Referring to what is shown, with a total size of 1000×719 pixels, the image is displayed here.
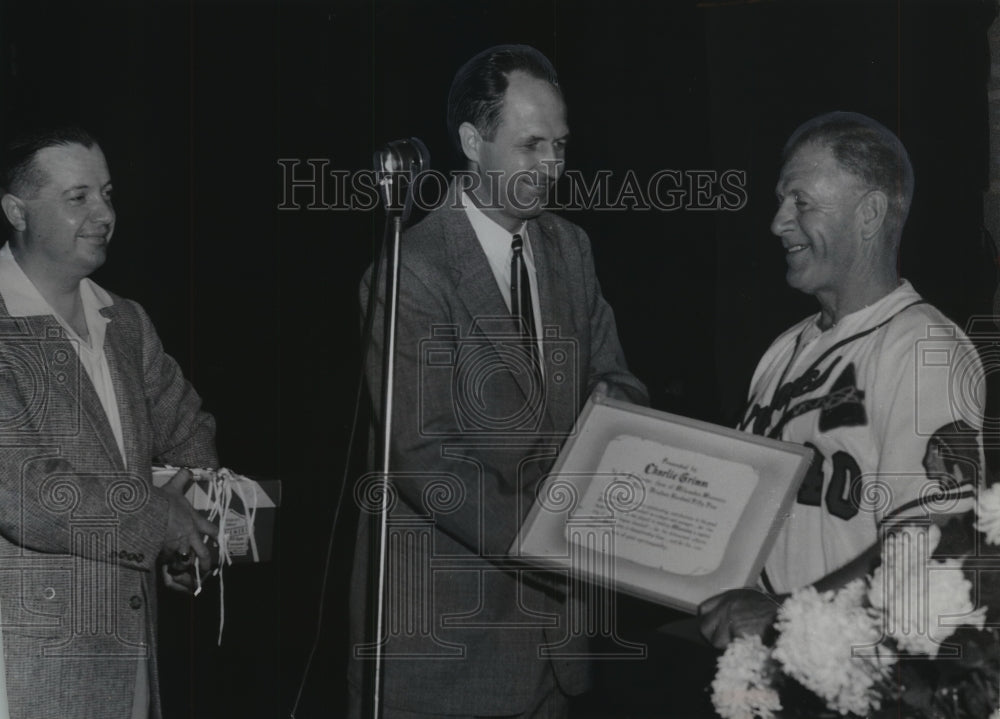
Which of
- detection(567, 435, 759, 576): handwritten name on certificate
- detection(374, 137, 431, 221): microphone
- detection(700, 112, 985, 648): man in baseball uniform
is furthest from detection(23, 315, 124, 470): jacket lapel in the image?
detection(700, 112, 985, 648): man in baseball uniform

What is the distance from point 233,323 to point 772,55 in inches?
55.1

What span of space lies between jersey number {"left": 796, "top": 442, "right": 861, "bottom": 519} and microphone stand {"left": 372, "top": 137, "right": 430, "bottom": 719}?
950mm

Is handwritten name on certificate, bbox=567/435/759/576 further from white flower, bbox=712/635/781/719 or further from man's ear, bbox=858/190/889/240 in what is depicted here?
man's ear, bbox=858/190/889/240

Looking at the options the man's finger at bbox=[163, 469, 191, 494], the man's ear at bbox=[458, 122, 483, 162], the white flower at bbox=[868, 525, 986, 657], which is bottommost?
the white flower at bbox=[868, 525, 986, 657]

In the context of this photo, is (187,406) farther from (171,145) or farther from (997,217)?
(997,217)

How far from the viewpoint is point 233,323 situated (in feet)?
9.67

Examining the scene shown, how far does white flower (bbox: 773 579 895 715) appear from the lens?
2805 mm

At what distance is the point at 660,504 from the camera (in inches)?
110

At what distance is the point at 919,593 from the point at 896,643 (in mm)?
125

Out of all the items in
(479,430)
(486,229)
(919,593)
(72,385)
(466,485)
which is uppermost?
(486,229)

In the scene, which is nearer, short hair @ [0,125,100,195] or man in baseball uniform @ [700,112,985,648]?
man in baseball uniform @ [700,112,985,648]

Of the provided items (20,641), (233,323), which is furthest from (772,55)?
(20,641)

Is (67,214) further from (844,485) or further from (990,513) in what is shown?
(990,513)

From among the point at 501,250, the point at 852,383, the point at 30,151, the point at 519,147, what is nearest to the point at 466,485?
the point at 501,250
